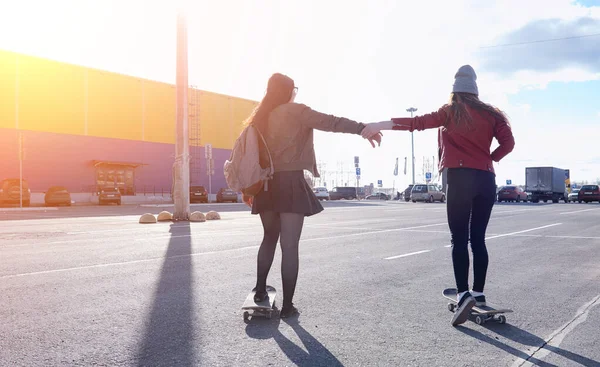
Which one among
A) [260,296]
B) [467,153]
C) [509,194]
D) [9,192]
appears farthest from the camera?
[509,194]

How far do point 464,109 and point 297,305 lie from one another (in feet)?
6.84

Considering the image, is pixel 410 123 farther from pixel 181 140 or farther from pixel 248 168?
pixel 181 140

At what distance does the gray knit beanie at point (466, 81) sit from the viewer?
407cm

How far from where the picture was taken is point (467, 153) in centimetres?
401

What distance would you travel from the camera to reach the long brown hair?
3975mm

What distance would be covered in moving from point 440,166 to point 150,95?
4399cm

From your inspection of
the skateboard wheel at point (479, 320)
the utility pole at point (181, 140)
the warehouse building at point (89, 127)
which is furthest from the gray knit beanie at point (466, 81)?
the warehouse building at point (89, 127)

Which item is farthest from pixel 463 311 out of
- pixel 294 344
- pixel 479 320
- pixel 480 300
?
pixel 294 344

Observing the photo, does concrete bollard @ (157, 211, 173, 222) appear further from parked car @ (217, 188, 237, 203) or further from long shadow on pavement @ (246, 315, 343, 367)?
parked car @ (217, 188, 237, 203)

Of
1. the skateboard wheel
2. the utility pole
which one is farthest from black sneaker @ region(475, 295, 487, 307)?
the utility pole

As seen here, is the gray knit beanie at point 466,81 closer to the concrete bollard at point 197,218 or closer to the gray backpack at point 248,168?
the gray backpack at point 248,168

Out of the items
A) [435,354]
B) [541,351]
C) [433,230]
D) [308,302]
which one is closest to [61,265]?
[308,302]

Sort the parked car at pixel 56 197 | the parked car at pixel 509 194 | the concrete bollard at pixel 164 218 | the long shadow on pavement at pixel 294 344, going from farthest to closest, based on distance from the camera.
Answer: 1. the parked car at pixel 509 194
2. the parked car at pixel 56 197
3. the concrete bollard at pixel 164 218
4. the long shadow on pavement at pixel 294 344

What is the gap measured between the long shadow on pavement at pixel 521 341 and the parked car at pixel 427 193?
146 feet
